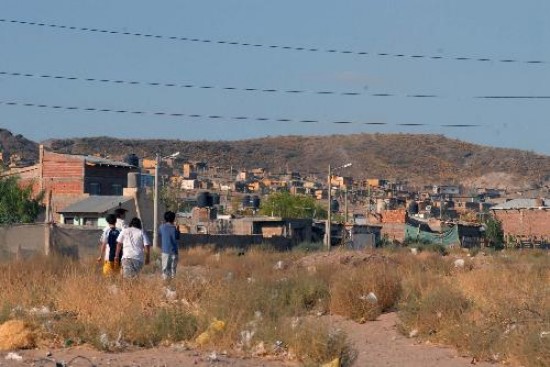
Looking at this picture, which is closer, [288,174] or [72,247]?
[72,247]

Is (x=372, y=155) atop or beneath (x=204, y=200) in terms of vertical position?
atop

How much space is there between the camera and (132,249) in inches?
761

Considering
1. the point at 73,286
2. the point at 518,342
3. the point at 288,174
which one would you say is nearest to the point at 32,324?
the point at 73,286

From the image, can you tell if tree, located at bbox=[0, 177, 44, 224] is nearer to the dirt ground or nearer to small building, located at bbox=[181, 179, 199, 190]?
the dirt ground

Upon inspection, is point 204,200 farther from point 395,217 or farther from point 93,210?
point 93,210

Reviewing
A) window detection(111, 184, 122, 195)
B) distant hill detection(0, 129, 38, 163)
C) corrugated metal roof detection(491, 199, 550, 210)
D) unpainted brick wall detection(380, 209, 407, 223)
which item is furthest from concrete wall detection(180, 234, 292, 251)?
distant hill detection(0, 129, 38, 163)

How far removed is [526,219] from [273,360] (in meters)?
73.8

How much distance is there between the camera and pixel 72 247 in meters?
37.2

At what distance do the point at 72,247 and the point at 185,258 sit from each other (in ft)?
19.3

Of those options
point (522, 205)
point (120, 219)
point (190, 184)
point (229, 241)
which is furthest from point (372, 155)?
point (120, 219)

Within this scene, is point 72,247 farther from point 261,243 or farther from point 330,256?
point 261,243

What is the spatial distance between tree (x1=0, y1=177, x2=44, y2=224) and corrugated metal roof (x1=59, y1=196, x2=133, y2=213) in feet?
5.42

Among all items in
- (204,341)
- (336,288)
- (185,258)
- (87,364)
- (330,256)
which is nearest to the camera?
(87,364)

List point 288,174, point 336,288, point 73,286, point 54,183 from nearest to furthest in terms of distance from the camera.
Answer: point 73,286
point 336,288
point 54,183
point 288,174
